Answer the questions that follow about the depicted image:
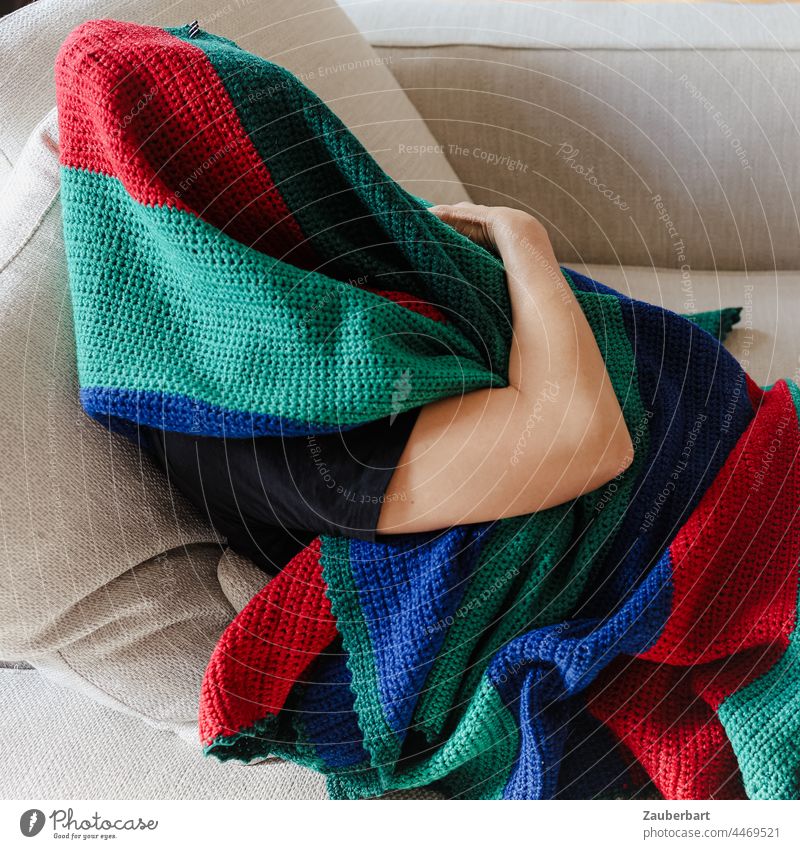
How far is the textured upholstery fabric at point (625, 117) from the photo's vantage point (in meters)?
0.96

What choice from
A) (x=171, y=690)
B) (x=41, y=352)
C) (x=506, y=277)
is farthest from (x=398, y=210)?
(x=171, y=690)

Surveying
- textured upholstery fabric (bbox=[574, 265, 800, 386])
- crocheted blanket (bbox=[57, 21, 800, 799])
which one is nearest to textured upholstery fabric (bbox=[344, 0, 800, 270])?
textured upholstery fabric (bbox=[574, 265, 800, 386])

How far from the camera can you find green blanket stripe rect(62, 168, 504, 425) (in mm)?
504

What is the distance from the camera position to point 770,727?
53 centimetres

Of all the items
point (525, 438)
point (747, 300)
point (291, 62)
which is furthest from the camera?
point (747, 300)

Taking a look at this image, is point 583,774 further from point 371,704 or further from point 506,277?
point 506,277

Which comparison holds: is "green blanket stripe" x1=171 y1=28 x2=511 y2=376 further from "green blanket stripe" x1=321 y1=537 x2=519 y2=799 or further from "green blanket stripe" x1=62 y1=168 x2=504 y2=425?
"green blanket stripe" x1=321 y1=537 x2=519 y2=799

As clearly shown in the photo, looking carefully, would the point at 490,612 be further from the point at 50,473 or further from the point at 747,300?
the point at 747,300

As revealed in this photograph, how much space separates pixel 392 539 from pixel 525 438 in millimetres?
118

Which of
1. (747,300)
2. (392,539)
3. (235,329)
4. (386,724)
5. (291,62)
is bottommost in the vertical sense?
(386,724)

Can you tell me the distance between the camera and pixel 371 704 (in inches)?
22.5

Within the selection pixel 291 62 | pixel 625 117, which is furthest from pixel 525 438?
pixel 625 117
